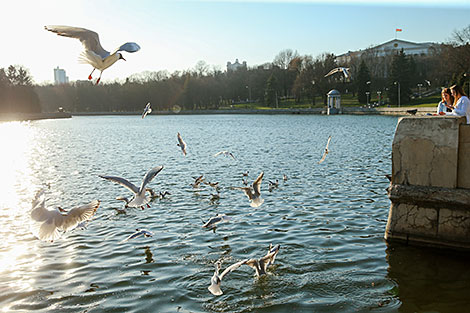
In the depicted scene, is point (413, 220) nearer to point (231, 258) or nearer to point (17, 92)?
point (231, 258)

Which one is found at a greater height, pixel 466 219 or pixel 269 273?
pixel 466 219

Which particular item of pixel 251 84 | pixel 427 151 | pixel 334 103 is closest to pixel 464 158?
pixel 427 151

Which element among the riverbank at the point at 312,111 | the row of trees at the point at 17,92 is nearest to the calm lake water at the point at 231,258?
the riverbank at the point at 312,111

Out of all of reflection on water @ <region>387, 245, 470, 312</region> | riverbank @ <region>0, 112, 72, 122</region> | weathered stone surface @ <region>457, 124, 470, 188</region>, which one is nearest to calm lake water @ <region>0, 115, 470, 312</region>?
reflection on water @ <region>387, 245, 470, 312</region>

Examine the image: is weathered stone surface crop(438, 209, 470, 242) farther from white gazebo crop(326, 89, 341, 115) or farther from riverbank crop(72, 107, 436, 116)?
white gazebo crop(326, 89, 341, 115)

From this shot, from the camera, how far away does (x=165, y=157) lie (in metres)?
24.6

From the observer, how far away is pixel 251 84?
131 m

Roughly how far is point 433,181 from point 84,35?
6.65 metres

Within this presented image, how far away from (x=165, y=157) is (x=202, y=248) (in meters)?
16.4

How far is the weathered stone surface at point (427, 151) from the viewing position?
728 centimetres

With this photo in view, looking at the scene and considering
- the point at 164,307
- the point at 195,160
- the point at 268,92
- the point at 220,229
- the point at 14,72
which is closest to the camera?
the point at 164,307

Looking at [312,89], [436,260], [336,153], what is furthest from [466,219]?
[312,89]

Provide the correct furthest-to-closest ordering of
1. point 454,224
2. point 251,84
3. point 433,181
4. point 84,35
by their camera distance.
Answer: point 251,84 < point 433,181 < point 454,224 < point 84,35

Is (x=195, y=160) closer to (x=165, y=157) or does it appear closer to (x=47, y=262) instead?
(x=165, y=157)
